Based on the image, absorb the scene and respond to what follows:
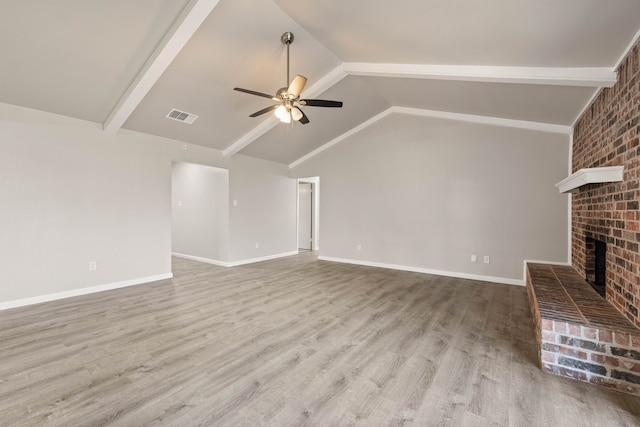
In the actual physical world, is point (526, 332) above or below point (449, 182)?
below

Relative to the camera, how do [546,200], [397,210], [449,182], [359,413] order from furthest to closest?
[397,210] → [449,182] → [546,200] → [359,413]

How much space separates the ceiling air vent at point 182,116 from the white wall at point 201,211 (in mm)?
1586

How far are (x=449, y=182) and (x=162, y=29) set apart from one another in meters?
4.85

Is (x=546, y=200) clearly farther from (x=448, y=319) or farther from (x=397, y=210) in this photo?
(x=448, y=319)

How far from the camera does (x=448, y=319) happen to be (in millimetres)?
3197

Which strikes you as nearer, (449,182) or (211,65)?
(211,65)

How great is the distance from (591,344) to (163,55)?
464 cm

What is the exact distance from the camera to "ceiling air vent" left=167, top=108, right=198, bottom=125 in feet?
13.8

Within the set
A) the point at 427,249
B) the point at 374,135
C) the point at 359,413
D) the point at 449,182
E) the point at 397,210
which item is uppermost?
the point at 374,135

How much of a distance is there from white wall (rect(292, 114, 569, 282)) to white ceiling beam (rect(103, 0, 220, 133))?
4.05m

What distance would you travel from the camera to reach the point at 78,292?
3982mm

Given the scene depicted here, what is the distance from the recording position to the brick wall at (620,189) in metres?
2.11

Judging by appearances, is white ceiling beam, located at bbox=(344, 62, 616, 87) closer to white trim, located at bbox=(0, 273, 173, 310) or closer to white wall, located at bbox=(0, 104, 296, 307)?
white wall, located at bbox=(0, 104, 296, 307)

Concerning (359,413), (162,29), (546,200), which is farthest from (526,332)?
(162,29)
